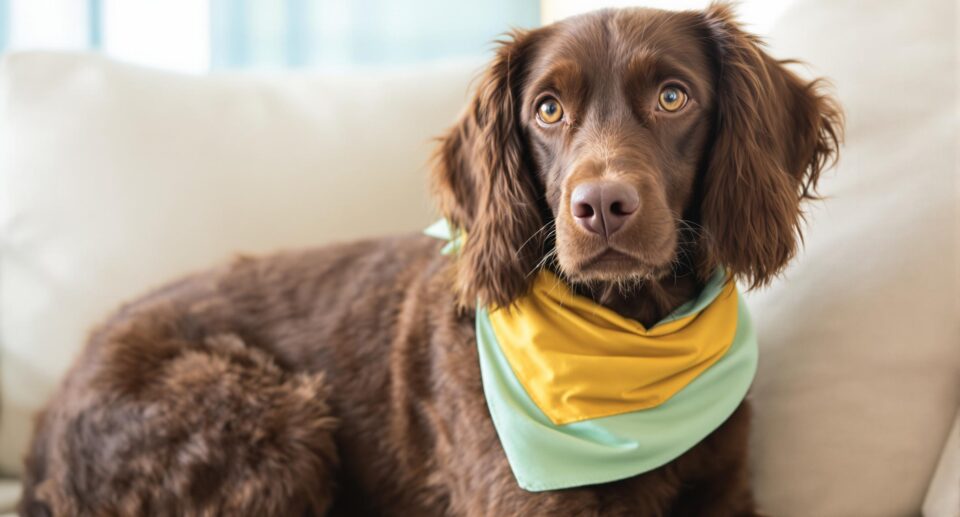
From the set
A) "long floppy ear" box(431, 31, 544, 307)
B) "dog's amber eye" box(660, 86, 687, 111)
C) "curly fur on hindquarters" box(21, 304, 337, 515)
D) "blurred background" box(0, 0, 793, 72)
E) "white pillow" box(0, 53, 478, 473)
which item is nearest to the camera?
"dog's amber eye" box(660, 86, 687, 111)

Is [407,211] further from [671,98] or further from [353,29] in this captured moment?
[353,29]

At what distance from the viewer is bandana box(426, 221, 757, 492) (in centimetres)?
157

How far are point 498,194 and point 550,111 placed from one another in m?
0.18

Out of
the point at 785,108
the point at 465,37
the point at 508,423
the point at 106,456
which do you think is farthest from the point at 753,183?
the point at 465,37

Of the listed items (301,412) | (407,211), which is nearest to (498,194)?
(301,412)

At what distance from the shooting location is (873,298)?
5.27ft

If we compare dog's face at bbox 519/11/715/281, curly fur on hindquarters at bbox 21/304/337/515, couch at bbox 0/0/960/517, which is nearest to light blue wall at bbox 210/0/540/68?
couch at bbox 0/0/960/517

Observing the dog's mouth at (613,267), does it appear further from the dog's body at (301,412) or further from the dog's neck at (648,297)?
the dog's body at (301,412)

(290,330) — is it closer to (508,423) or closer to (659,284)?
(508,423)

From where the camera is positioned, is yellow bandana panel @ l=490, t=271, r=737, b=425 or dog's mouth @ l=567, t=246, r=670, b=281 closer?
dog's mouth @ l=567, t=246, r=670, b=281

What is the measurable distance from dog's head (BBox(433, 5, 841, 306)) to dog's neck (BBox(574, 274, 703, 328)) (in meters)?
0.04

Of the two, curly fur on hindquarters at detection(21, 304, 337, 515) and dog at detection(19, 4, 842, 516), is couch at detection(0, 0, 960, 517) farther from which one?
curly fur on hindquarters at detection(21, 304, 337, 515)

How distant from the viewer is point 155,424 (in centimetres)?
182

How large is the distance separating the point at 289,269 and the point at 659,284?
92 cm
